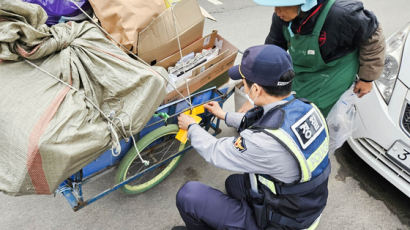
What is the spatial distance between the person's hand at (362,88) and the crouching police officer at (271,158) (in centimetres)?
94

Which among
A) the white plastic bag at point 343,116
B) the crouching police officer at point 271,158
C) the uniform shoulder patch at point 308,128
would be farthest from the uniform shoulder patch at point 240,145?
the white plastic bag at point 343,116

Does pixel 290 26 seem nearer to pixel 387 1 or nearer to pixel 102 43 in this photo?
pixel 102 43

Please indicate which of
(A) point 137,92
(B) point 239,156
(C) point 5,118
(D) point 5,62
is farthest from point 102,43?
(B) point 239,156

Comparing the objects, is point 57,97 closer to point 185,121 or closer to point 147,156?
point 185,121

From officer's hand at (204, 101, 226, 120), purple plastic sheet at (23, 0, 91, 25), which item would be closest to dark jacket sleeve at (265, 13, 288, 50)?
officer's hand at (204, 101, 226, 120)

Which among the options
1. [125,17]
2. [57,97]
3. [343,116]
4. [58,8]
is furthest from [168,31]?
[343,116]

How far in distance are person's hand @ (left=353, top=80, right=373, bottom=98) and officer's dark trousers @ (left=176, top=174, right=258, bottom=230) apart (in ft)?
4.38

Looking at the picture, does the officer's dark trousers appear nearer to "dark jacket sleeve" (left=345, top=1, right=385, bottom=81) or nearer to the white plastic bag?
the white plastic bag

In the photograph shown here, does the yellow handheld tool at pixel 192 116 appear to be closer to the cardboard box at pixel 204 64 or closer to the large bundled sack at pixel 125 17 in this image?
the cardboard box at pixel 204 64

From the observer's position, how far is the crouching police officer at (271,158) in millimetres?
1468

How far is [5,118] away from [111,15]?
41.1 inches

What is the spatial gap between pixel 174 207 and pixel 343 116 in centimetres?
158

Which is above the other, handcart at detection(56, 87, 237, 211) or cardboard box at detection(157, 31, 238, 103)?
cardboard box at detection(157, 31, 238, 103)

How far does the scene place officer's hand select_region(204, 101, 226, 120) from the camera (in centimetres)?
220
